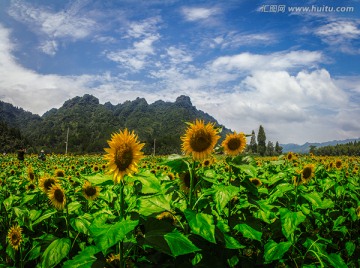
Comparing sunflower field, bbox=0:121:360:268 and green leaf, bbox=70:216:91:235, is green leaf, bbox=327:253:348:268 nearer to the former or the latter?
sunflower field, bbox=0:121:360:268

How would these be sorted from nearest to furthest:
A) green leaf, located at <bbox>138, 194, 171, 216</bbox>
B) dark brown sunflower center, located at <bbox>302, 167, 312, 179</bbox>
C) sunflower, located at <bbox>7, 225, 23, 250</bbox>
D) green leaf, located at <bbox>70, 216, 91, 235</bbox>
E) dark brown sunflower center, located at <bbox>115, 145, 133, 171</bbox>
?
green leaf, located at <bbox>138, 194, 171, 216</bbox>
dark brown sunflower center, located at <bbox>115, 145, 133, 171</bbox>
green leaf, located at <bbox>70, 216, 91, 235</bbox>
sunflower, located at <bbox>7, 225, 23, 250</bbox>
dark brown sunflower center, located at <bbox>302, 167, 312, 179</bbox>

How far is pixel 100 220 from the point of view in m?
2.15

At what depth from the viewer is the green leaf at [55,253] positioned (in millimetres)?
2180

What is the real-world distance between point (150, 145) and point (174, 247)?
78594 mm

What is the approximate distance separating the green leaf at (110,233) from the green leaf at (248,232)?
1008mm

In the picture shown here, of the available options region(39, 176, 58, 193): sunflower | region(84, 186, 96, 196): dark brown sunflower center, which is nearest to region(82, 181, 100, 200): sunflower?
region(84, 186, 96, 196): dark brown sunflower center

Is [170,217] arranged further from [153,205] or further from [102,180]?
[102,180]

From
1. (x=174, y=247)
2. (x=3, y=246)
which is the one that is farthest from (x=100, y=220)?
(x=3, y=246)

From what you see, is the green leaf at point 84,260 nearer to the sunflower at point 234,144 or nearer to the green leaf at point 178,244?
the green leaf at point 178,244

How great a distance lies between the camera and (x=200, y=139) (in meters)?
2.58

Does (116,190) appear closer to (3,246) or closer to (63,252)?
(63,252)

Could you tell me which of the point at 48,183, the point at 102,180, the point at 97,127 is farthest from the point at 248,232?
the point at 97,127

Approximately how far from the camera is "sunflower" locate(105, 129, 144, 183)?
2.14m

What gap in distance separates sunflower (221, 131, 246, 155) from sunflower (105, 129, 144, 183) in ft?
4.01
